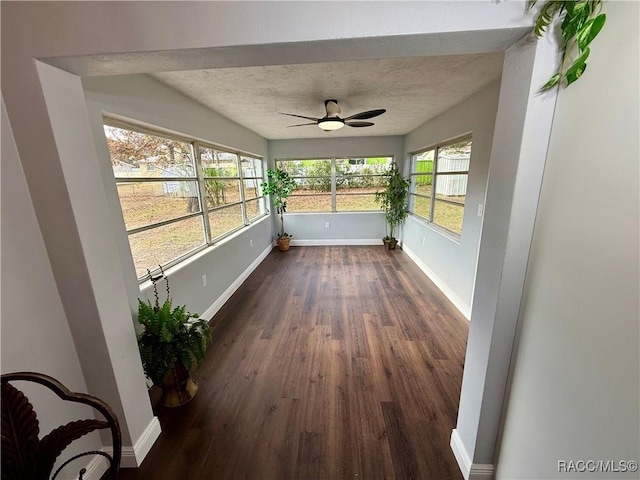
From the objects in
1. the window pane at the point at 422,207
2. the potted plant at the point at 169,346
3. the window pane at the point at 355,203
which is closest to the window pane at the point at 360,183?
the window pane at the point at 355,203

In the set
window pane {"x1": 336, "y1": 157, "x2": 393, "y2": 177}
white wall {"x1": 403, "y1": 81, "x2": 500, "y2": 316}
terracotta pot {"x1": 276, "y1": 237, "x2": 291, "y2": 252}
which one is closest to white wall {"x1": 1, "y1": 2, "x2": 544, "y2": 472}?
white wall {"x1": 403, "y1": 81, "x2": 500, "y2": 316}

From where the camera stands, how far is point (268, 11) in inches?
34.7

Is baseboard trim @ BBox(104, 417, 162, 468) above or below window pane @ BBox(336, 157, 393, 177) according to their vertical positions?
below

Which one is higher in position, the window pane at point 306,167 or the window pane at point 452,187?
the window pane at point 306,167

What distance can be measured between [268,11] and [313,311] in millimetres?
2722

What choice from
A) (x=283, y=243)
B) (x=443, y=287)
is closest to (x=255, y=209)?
(x=283, y=243)

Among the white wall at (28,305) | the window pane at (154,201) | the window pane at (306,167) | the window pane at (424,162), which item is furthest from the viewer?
the window pane at (306,167)

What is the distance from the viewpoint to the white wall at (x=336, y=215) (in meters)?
5.16

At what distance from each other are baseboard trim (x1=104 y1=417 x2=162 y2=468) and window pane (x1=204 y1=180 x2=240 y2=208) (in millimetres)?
2205

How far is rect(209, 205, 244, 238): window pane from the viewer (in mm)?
3178

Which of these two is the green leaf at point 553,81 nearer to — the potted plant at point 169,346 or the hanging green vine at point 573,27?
the hanging green vine at point 573,27

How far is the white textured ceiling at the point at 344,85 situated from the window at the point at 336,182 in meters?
1.94

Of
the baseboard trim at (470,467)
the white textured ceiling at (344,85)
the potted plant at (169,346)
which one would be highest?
the white textured ceiling at (344,85)

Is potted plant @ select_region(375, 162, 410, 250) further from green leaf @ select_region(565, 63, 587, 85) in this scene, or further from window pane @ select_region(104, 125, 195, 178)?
green leaf @ select_region(565, 63, 587, 85)
